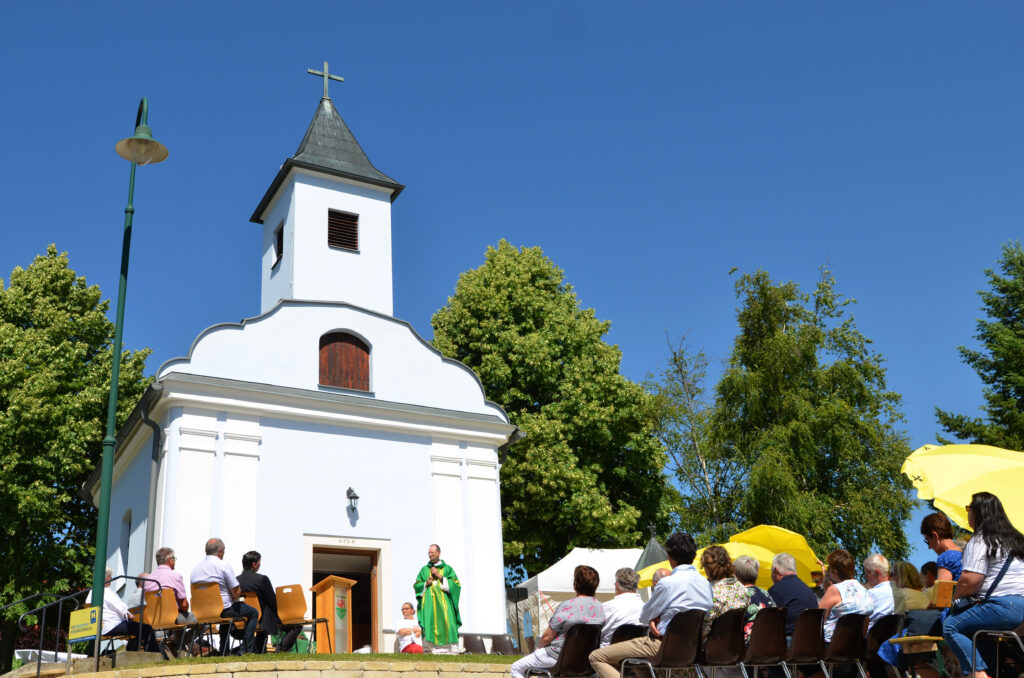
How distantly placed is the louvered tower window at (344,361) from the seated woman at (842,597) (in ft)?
35.7

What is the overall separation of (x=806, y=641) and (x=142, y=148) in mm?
9372

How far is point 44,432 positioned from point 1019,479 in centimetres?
2229

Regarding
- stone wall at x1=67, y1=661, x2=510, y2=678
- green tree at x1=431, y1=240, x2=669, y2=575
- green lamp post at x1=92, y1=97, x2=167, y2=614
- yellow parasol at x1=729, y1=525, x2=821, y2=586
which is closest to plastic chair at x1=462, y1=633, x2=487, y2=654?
stone wall at x1=67, y1=661, x2=510, y2=678

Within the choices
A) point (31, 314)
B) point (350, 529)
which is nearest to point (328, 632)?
point (350, 529)

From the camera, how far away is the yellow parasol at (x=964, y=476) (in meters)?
7.77

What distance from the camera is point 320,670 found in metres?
9.63

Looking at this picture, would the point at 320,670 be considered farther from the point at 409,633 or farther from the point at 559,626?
the point at 409,633

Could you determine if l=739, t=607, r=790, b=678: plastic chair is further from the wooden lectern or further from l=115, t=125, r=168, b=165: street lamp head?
l=115, t=125, r=168, b=165: street lamp head

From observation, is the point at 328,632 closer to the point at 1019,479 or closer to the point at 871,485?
the point at 1019,479

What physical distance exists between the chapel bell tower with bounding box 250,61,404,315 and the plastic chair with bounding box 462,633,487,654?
6871mm

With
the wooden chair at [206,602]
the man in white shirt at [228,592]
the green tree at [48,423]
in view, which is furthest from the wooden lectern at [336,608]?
the green tree at [48,423]

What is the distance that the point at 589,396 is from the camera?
2616 centimetres

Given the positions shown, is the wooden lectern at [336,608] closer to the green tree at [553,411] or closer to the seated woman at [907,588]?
the seated woman at [907,588]

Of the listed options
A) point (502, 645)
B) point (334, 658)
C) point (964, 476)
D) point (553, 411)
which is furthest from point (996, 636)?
point (553, 411)
